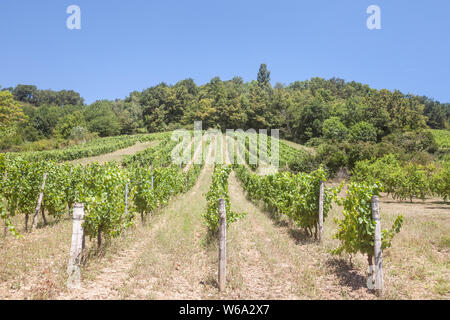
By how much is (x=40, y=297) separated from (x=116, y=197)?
3.18m

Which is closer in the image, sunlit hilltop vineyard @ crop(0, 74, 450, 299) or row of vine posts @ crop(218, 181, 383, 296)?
row of vine posts @ crop(218, 181, 383, 296)

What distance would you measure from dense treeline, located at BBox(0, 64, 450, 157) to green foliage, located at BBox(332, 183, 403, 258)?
Answer: 155ft

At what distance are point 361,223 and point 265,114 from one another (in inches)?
2865

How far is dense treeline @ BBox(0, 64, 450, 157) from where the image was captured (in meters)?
51.6

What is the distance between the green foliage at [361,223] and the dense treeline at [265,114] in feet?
155

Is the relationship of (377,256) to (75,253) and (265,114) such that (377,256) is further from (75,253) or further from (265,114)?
(265,114)

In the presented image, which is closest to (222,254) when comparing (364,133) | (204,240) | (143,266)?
(143,266)

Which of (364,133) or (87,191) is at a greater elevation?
(364,133)

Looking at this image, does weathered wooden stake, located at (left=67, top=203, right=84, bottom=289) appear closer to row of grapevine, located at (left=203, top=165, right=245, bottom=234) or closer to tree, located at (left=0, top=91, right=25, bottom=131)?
row of grapevine, located at (left=203, top=165, right=245, bottom=234)

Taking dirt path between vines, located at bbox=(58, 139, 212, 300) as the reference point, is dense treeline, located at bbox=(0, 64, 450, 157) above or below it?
above

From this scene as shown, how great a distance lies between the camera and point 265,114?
249 feet

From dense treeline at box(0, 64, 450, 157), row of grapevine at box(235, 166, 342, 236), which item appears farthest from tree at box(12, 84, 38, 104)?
row of grapevine at box(235, 166, 342, 236)
